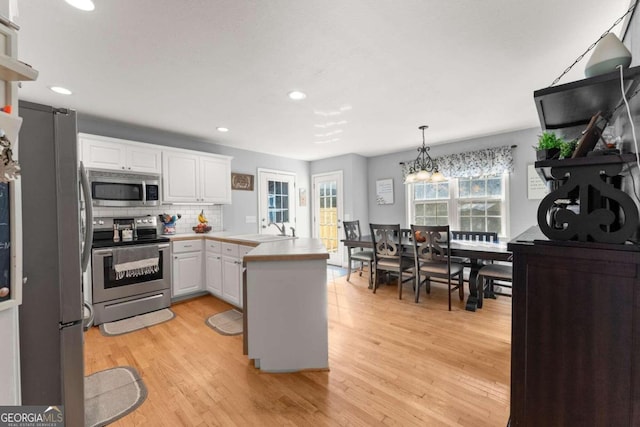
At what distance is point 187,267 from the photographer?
138 inches

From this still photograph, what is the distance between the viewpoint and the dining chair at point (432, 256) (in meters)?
3.17

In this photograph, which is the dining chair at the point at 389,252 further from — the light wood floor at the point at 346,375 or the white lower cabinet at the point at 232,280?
the white lower cabinet at the point at 232,280

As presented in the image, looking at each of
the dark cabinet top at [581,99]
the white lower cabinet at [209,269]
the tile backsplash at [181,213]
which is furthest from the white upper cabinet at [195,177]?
the dark cabinet top at [581,99]

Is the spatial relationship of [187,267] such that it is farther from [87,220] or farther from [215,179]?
[87,220]

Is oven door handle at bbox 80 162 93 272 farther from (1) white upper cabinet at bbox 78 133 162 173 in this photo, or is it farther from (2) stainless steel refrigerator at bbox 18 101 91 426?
(1) white upper cabinet at bbox 78 133 162 173

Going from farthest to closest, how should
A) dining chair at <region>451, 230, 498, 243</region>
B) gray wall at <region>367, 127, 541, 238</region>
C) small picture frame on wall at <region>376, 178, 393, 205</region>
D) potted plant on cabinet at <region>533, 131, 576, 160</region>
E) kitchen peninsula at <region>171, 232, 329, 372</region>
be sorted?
small picture frame on wall at <region>376, 178, 393, 205</region> < gray wall at <region>367, 127, 541, 238</region> < dining chair at <region>451, 230, 498, 243</region> < kitchen peninsula at <region>171, 232, 329, 372</region> < potted plant on cabinet at <region>533, 131, 576, 160</region>

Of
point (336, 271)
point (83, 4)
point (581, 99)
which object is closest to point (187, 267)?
point (336, 271)

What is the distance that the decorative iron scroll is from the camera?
0.88 metres

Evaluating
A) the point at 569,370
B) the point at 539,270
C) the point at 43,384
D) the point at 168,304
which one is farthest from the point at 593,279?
the point at 168,304

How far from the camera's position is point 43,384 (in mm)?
1202

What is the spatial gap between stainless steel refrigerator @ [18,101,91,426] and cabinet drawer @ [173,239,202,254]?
2.18 metres

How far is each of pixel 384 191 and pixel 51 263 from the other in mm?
4982

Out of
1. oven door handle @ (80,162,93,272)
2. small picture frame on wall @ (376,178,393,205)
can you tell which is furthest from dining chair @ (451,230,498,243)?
oven door handle @ (80,162,93,272)

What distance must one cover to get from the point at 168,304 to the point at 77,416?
6.99 feet
